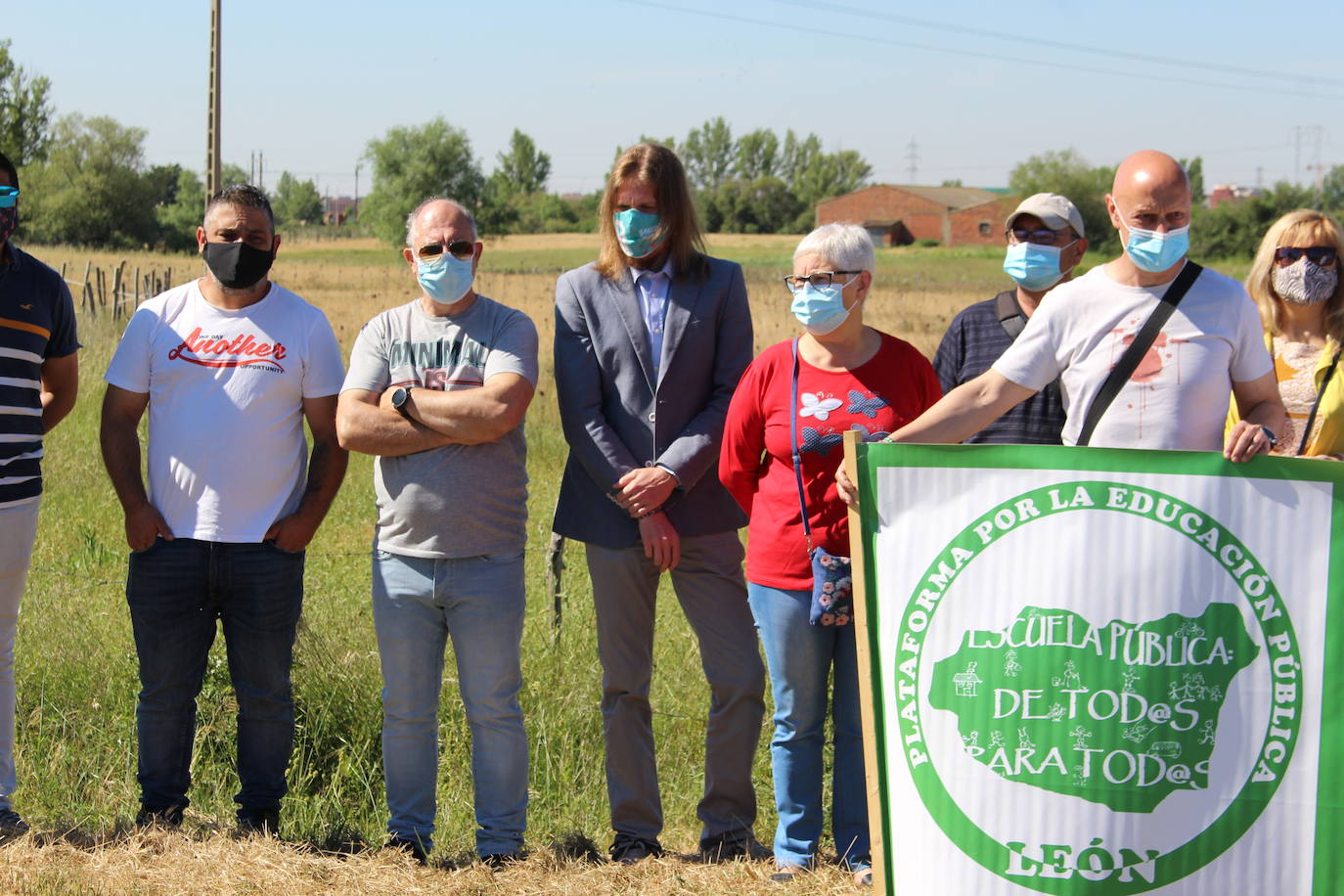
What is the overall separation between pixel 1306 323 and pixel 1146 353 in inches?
58.9

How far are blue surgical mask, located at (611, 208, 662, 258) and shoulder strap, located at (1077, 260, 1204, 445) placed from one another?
178 cm

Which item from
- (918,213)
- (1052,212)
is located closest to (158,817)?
(1052,212)

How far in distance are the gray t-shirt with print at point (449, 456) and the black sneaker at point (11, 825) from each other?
1661 millimetres

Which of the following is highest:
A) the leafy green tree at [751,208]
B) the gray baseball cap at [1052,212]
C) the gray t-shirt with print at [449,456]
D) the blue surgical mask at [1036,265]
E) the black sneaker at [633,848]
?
the leafy green tree at [751,208]

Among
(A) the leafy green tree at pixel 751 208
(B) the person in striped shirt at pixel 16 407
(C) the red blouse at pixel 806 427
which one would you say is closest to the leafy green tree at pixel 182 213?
(A) the leafy green tree at pixel 751 208

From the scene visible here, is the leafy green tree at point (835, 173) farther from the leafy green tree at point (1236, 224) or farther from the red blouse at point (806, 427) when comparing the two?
the red blouse at point (806, 427)

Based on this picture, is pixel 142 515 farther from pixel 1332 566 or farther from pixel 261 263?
pixel 1332 566

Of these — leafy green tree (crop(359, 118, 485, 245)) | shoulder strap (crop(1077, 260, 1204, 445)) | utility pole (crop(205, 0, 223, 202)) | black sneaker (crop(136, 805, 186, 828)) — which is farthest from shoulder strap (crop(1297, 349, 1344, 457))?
leafy green tree (crop(359, 118, 485, 245))

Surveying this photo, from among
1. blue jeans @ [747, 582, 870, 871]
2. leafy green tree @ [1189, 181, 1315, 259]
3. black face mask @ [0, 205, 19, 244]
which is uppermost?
leafy green tree @ [1189, 181, 1315, 259]

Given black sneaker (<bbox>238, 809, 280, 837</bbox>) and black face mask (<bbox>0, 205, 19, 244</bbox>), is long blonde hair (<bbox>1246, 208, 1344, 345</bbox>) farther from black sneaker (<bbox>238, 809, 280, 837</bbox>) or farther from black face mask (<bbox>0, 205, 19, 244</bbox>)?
black face mask (<bbox>0, 205, 19, 244</bbox>)

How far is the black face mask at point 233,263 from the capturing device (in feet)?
15.0

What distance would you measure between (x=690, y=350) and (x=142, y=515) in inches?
80.1

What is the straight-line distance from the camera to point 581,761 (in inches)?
241

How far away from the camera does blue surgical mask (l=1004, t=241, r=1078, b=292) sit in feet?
16.0
